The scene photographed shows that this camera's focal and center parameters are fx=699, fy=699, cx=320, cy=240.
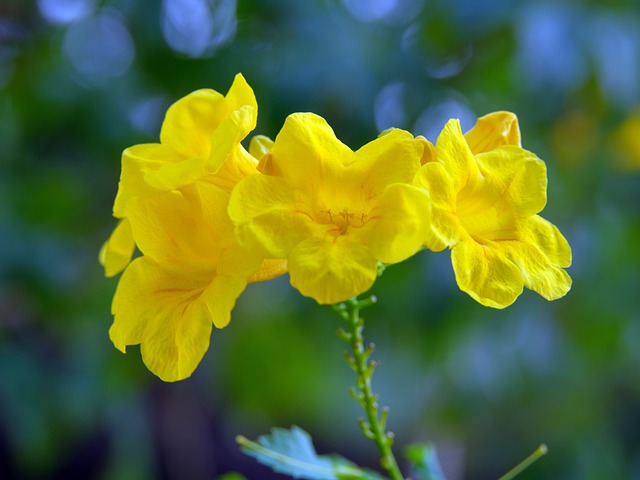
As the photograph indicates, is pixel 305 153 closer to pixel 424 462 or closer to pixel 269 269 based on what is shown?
pixel 269 269

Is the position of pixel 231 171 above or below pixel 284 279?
above

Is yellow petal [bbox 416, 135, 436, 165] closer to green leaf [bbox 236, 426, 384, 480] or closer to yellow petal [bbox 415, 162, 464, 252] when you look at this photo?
yellow petal [bbox 415, 162, 464, 252]

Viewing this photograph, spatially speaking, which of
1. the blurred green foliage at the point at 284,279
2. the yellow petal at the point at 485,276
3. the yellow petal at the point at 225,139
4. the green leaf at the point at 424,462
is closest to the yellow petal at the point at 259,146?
the yellow petal at the point at 225,139

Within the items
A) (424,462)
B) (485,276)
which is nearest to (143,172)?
(485,276)

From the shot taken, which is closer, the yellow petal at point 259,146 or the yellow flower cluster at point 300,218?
the yellow flower cluster at point 300,218

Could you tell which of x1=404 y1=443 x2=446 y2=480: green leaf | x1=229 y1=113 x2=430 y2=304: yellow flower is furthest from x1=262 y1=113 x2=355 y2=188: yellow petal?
x1=404 y1=443 x2=446 y2=480: green leaf

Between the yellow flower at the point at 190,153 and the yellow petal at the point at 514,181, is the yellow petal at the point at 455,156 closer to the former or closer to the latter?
the yellow petal at the point at 514,181
